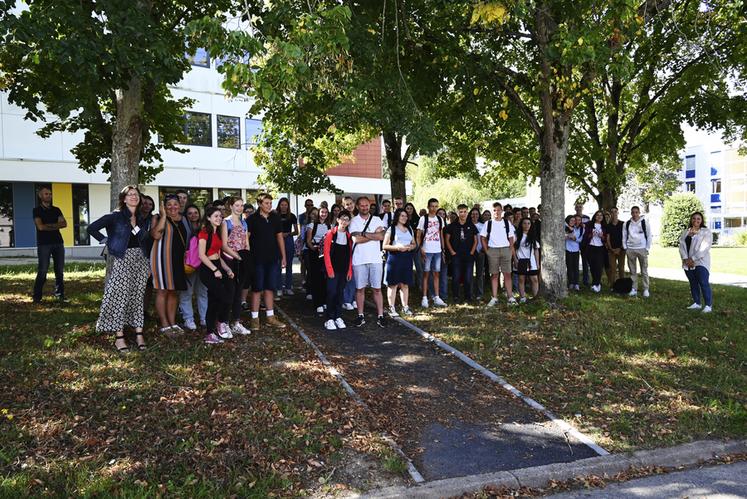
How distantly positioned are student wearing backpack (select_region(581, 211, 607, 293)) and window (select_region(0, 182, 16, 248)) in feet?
74.1

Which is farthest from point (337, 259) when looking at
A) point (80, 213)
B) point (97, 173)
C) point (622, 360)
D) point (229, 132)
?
point (80, 213)

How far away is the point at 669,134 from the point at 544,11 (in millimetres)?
8996

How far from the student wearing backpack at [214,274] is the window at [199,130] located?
19428 millimetres

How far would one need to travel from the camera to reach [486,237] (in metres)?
10.4

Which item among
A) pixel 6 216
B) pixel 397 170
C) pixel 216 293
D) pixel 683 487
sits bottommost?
pixel 683 487

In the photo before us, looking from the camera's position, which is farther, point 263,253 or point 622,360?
point 263,253

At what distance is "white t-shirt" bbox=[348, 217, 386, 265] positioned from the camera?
331 inches

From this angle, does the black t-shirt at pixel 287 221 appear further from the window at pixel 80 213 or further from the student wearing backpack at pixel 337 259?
the window at pixel 80 213

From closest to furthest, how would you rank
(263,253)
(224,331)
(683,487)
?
(683,487)
(224,331)
(263,253)

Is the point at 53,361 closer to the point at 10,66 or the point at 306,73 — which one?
the point at 306,73

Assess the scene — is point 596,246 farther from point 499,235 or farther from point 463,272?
point 463,272

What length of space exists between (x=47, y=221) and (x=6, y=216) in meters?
16.8

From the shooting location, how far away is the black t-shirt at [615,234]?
39.3 ft

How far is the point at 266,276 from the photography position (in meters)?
8.02
